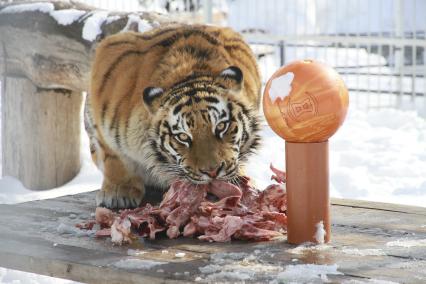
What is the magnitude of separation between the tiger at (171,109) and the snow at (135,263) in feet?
1.81

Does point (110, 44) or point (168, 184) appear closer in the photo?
point (168, 184)

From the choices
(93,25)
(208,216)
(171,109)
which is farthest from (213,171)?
(93,25)

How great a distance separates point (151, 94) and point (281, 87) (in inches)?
30.7

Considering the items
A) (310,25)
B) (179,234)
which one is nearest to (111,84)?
(179,234)

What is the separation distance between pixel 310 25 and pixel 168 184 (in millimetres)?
5503

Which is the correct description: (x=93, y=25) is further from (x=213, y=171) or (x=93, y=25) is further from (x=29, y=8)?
(x=213, y=171)

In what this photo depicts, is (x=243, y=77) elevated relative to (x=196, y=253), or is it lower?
elevated

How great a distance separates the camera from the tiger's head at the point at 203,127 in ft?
9.68

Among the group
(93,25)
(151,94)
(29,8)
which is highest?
(29,8)

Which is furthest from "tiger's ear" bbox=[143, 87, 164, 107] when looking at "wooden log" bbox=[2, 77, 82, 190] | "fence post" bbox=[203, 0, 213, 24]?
"fence post" bbox=[203, 0, 213, 24]

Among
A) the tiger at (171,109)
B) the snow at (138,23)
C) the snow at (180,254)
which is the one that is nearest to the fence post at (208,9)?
the snow at (138,23)

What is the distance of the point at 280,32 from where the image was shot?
346 inches

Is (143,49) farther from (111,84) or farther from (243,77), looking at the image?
(243,77)

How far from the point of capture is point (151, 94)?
10.2ft
